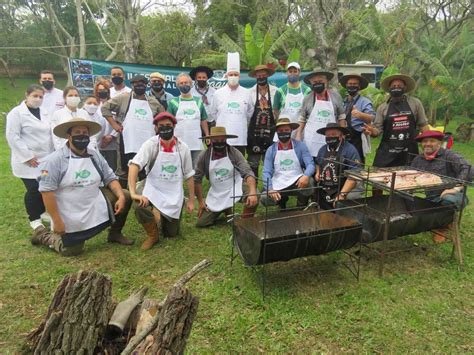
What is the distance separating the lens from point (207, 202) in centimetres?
557

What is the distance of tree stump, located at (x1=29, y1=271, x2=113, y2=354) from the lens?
2307 mm

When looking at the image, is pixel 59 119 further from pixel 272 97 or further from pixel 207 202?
pixel 272 97

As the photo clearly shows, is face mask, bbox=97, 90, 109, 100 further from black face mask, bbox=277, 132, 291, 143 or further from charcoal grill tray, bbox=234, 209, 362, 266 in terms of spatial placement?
charcoal grill tray, bbox=234, 209, 362, 266

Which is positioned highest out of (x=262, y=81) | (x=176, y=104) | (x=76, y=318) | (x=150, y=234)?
(x=262, y=81)

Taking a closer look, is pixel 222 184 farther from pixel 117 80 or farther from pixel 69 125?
pixel 117 80

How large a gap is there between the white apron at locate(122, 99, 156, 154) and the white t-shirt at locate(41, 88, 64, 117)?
1.04m

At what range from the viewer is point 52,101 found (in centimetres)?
584

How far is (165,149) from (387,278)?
304 cm

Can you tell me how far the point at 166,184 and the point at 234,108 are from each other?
5.96 ft

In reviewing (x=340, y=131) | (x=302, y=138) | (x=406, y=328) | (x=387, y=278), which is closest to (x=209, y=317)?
(x=406, y=328)

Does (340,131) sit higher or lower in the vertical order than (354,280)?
higher

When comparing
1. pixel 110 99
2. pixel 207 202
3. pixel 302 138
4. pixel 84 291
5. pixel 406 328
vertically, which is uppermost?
pixel 110 99

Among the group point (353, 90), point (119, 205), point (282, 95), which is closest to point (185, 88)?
point (282, 95)

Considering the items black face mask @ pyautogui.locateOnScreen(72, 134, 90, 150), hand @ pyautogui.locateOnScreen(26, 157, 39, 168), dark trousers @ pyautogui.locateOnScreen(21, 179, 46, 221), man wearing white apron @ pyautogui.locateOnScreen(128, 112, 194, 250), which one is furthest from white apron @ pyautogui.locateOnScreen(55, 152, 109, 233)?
hand @ pyautogui.locateOnScreen(26, 157, 39, 168)
